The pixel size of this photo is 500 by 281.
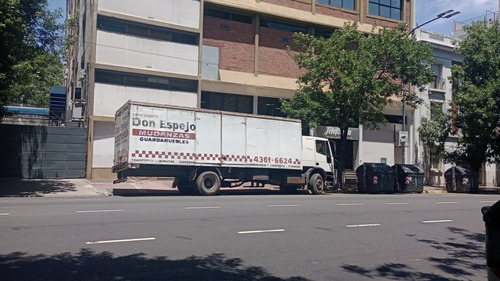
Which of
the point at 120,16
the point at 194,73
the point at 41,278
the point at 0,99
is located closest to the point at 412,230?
the point at 41,278

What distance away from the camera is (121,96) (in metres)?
22.6

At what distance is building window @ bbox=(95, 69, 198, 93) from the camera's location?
73.4 feet

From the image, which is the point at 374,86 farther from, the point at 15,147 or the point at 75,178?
the point at 15,147

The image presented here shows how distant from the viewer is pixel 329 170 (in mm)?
20891

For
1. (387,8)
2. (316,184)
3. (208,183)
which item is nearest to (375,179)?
(316,184)

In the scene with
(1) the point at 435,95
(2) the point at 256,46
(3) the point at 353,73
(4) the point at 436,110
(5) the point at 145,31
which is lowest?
(4) the point at 436,110

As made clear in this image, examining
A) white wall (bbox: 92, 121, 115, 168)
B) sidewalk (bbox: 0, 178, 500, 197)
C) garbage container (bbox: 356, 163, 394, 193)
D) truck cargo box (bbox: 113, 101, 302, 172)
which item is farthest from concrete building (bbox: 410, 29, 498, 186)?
white wall (bbox: 92, 121, 115, 168)

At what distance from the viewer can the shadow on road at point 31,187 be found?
53.4 ft

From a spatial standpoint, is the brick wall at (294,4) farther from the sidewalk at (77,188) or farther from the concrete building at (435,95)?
the sidewalk at (77,188)

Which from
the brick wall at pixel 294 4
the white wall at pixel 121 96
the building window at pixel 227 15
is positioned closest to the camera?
the white wall at pixel 121 96

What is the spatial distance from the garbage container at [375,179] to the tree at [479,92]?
6818 mm

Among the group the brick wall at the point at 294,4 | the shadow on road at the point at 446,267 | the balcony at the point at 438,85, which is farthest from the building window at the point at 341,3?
the shadow on road at the point at 446,267

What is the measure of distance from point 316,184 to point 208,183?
17.5 feet

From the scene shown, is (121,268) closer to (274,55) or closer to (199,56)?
(199,56)
